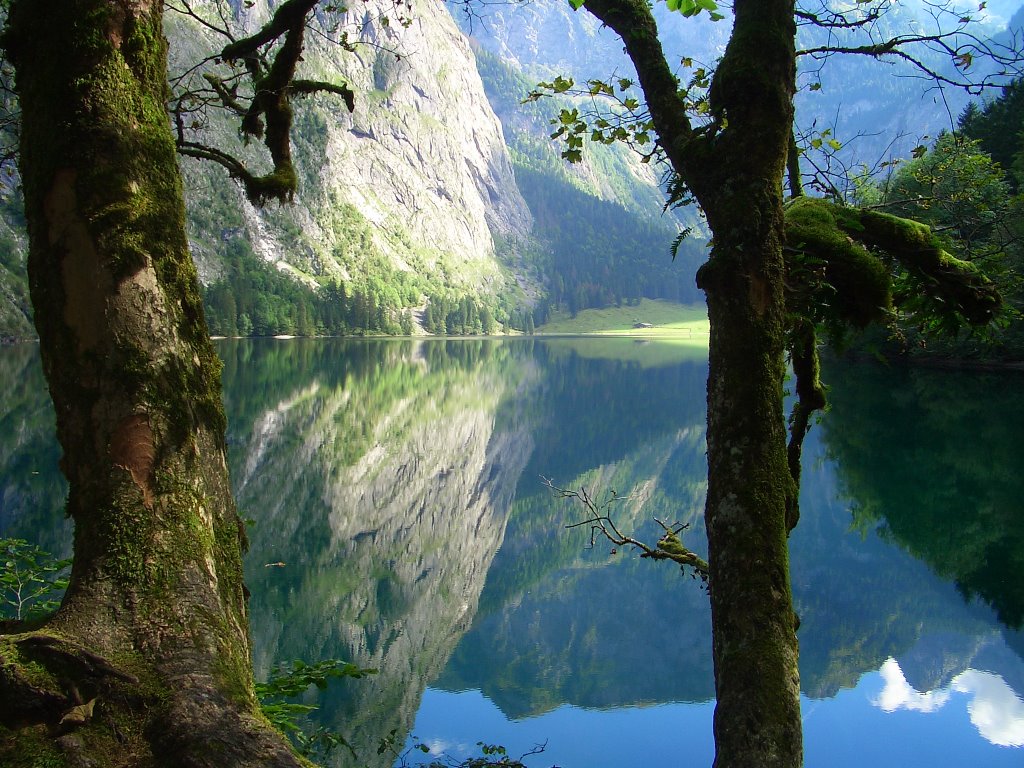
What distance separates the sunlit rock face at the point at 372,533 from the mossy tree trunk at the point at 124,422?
9.15ft

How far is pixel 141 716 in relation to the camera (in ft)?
6.91

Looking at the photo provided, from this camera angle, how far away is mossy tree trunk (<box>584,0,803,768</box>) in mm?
2576

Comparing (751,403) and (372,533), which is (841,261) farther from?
(372,533)

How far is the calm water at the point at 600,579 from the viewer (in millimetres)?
11219

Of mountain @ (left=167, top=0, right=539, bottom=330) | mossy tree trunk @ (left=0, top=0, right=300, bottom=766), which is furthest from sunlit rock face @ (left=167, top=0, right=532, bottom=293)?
mossy tree trunk @ (left=0, top=0, right=300, bottom=766)

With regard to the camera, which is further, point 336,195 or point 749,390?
point 336,195

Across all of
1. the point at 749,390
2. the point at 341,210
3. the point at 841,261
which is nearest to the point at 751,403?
the point at 749,390

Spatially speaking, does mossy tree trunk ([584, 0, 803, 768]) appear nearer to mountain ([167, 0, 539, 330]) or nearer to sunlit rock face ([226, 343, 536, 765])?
sunlit rock face ([226, 343, 536, 765])

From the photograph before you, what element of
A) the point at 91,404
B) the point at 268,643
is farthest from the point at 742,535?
the point at 268,643

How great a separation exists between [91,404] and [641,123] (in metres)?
3.58

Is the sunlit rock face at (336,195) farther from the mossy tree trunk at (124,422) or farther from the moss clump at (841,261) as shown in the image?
the moss clump at (841,261)

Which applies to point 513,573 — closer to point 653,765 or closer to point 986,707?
point 653,765

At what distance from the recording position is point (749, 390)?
2.77 metres

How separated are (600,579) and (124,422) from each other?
62.4 ft
